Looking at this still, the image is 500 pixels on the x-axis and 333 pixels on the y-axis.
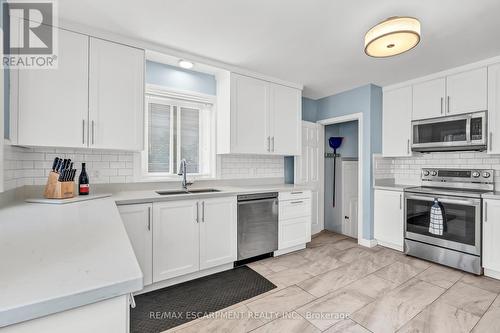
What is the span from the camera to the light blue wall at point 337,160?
171 inches

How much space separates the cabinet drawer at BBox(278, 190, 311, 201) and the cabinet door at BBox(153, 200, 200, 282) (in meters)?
1.20

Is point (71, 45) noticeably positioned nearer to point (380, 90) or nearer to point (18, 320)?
point (18, 320)

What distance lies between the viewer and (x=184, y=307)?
206 centimetres

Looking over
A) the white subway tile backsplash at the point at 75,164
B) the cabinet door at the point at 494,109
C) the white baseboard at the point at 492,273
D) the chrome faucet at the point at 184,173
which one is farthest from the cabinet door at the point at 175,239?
the cabinet door at the point at 494,109

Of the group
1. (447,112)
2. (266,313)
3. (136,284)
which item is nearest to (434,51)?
(447,112)

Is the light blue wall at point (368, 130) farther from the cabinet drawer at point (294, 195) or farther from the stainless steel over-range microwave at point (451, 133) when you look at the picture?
the cabinet drawer at point (294, 195)

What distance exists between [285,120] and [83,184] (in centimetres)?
260

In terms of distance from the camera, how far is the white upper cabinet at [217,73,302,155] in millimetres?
3061

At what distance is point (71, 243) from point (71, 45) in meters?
2.05

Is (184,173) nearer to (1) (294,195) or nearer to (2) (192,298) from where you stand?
(2) (192,298)

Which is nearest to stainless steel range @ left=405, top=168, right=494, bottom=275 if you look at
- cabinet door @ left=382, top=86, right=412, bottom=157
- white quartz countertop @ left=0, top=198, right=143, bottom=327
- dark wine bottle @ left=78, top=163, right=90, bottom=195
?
cabinet door @ left=382, top=86, right=412, bottom=157

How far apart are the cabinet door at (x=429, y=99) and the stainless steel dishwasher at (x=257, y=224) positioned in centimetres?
237

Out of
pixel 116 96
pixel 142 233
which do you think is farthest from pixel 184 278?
pixel 116 96

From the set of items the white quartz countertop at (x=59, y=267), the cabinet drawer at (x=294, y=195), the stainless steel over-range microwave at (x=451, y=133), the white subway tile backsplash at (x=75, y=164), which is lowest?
the cabinet drawer at (x=294, y=195)
